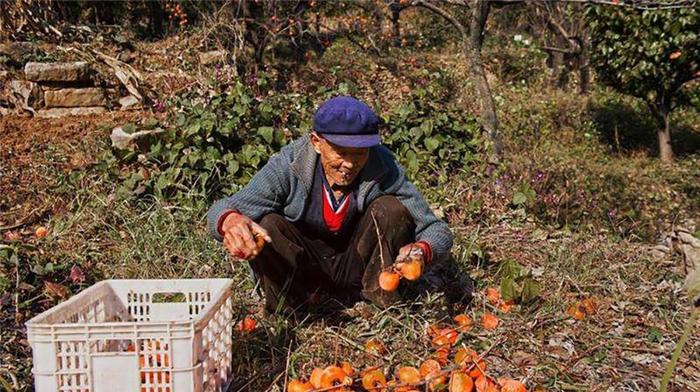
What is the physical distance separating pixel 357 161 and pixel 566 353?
1070 millimetres

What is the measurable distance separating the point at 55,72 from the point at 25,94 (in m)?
0.27

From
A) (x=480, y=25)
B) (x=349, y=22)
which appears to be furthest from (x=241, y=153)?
(x=349, y=22)

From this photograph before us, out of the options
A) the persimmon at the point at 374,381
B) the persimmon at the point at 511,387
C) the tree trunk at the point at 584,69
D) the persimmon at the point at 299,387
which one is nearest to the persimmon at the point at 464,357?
the persimmon at the point at 511,387

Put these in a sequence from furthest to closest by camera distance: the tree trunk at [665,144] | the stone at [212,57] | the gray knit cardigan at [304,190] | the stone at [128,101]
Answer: the tree trunk at [665,144] < the stone at [212,57] < the stone at [128,101] < the gray knit cardigan at [304,190]

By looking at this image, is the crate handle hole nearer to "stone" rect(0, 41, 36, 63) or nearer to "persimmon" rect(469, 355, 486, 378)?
"persimmon" rect(469, 355, 486, 378)

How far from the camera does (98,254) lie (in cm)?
340

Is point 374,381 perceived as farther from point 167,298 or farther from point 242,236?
point 167,298

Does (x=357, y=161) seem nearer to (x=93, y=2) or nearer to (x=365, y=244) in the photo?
(x=365, y=244)

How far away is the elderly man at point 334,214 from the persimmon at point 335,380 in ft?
1.71

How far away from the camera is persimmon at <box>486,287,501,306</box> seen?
2.99 m

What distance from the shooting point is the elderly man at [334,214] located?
8.03 feet

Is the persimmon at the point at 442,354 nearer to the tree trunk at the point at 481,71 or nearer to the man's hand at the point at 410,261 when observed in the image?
the man's hand at the point at 410,261

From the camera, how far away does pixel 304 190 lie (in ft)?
8.56

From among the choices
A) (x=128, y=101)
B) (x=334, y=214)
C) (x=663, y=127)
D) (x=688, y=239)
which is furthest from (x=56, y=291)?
(x=663, y=127)
